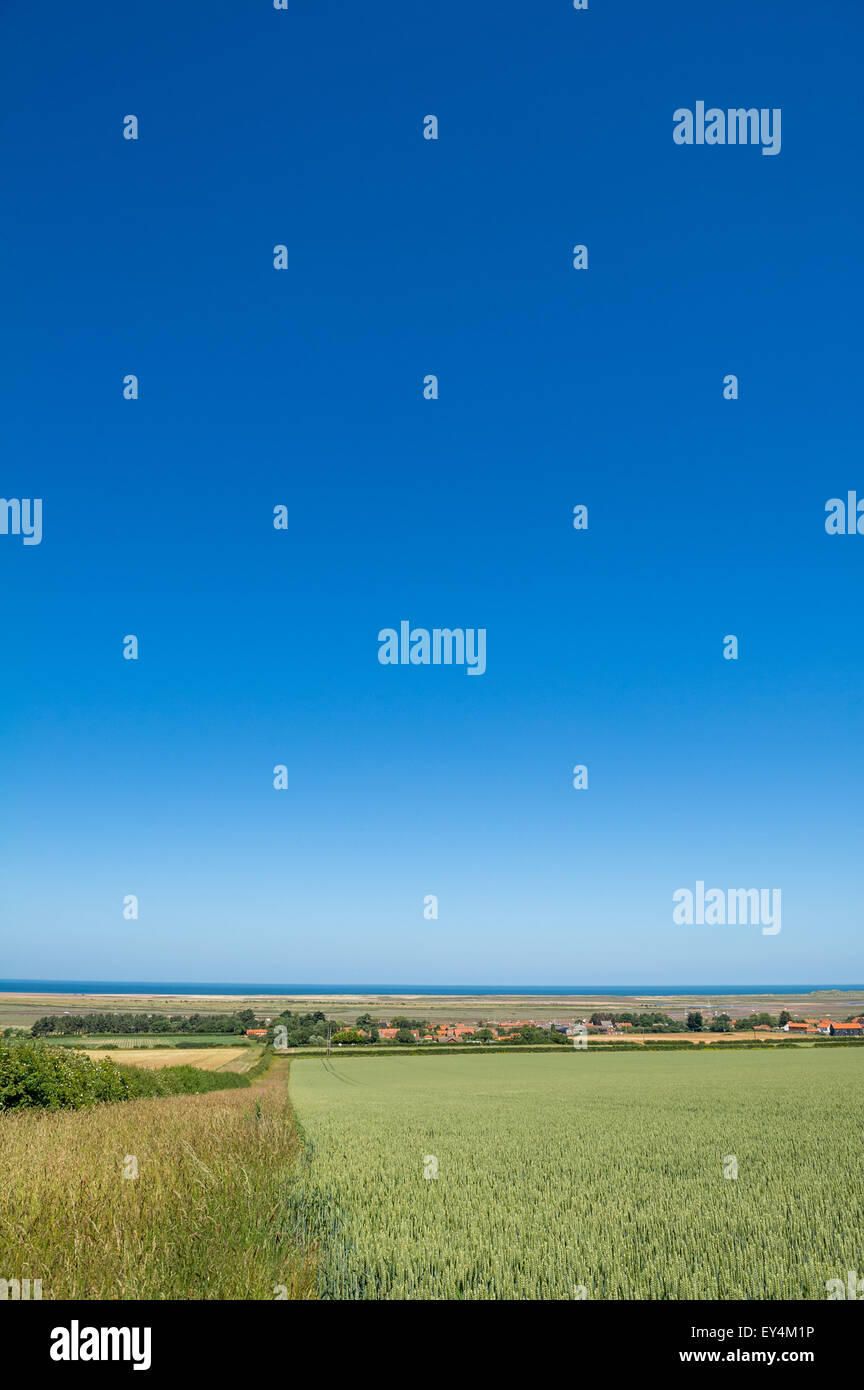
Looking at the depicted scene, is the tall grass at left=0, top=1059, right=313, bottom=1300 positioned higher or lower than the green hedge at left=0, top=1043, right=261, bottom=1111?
higher

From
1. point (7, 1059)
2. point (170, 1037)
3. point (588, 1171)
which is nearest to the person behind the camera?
point (588, 1171)

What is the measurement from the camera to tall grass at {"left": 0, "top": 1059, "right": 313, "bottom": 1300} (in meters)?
6.89

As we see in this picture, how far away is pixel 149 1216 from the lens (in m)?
8.86

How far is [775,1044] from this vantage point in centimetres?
7850

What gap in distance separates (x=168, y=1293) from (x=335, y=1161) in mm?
8956

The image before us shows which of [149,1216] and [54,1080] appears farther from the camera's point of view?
[54,1080]

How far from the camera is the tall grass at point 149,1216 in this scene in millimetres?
6887

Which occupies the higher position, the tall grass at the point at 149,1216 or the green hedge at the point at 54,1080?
the tall grass at the point at 149,1216

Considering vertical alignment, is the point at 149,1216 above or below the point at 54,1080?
above

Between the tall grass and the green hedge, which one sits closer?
the tall grass

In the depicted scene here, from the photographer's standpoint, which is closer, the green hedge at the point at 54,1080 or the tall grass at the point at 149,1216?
the tall grass at the point at 149,1216
